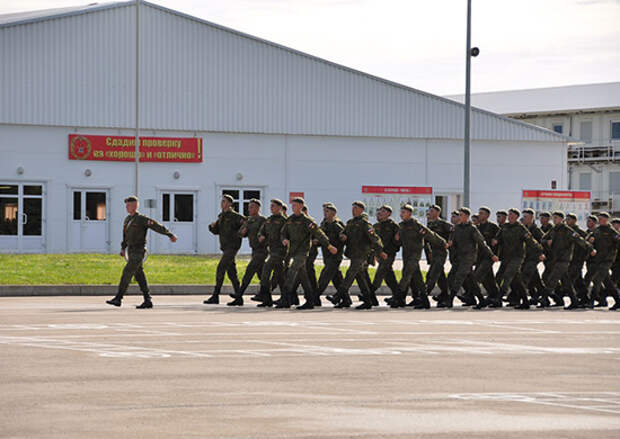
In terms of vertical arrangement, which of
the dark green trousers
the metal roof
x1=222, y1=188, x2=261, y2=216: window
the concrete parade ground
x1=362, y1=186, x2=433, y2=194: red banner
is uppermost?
the metal roof

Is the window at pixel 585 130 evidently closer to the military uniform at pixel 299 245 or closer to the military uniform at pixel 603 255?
the military uniform at pixel 603 255

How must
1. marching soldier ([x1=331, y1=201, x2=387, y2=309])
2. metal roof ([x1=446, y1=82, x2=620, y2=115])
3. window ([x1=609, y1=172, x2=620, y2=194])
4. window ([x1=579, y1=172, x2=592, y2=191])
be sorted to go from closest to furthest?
1. marching soldier ([x1=331, y1=201, x2=387, y2=309])
2. window ([x1=609, y1=172, x2=620, y2=194])
3. metal roof ([x1=446, y1=82, x2=620, y2=115])
4. window ([x1=579, y1=172, x2=592, y2=191])

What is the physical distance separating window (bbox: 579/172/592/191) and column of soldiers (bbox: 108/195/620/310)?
4538 centimetres

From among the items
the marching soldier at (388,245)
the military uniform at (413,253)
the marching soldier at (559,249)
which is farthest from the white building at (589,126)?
the military uniform at (413,253)

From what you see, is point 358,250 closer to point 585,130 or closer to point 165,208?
point 165,208

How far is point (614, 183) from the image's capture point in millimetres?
66688

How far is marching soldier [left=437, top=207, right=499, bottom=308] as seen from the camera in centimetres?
2178

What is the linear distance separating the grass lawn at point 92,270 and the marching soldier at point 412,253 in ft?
20.5

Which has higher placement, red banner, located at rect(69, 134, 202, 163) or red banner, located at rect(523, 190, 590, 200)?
red banner, located at rect(69, 134, 202, 163)

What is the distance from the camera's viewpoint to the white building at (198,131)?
135 ft

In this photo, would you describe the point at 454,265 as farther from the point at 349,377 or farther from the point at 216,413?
the point at 216,413

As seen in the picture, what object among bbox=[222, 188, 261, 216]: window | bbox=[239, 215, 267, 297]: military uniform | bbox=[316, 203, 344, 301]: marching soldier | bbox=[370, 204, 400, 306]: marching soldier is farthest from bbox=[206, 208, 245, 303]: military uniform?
bbox=[222, 188, 261, 216]: window

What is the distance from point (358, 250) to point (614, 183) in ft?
158

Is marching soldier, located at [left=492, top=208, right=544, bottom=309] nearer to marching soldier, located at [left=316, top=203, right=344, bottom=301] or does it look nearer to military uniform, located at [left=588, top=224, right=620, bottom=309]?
military uniform, located at [left=588, top=224, right=620, bottom=309]
